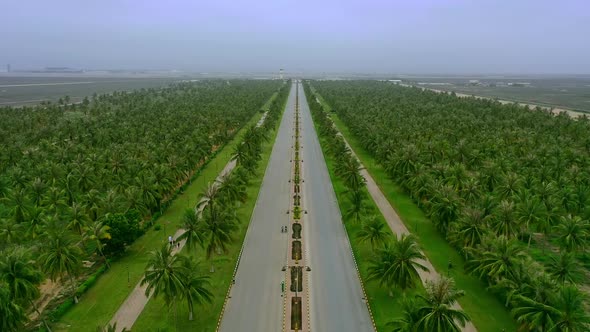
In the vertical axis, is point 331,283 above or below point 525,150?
below

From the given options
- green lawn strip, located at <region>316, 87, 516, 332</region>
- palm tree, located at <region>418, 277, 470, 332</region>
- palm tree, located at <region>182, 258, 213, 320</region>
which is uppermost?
palm tree, located at <region>418, 277, 470, 332</region>

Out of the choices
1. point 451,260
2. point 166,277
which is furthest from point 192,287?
point 451,260

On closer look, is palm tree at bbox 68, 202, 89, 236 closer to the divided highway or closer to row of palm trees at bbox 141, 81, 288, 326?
row of palm trees at bbox 141, 81, 288, 326

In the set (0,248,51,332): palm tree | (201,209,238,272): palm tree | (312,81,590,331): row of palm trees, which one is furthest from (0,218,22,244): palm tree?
(312,81,590,331): row of palm trees

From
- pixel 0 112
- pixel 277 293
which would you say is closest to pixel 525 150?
pixel 277 293

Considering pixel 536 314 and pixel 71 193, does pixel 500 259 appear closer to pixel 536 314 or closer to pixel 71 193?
pixel 536 314

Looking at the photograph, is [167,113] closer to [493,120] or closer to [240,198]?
[240,198]
